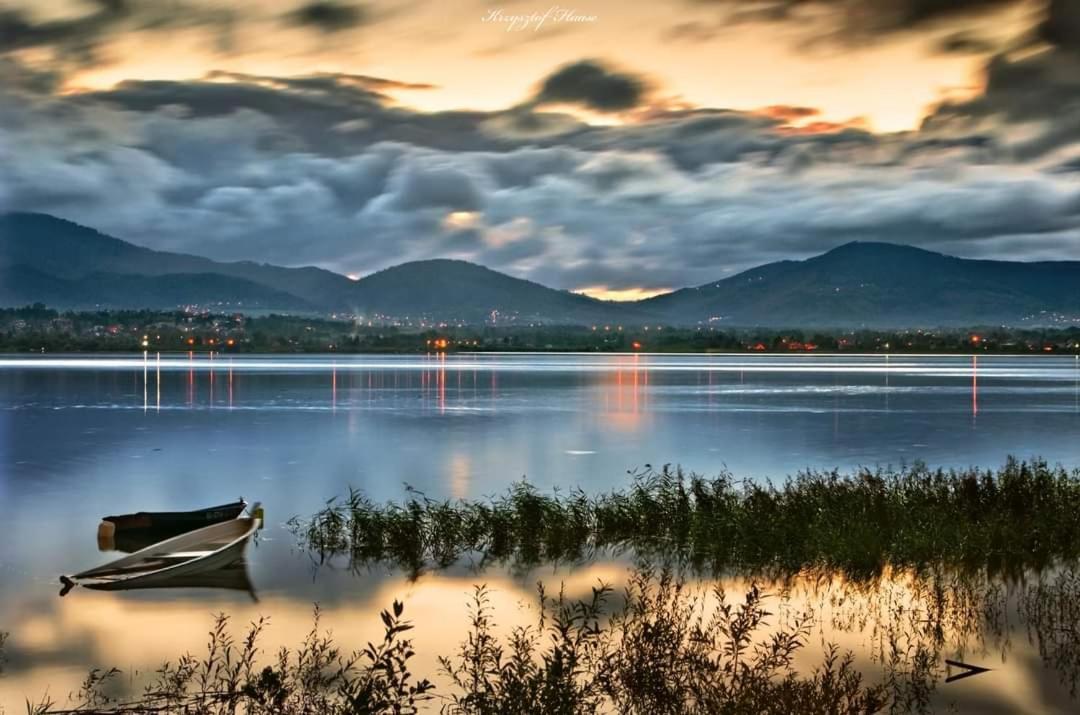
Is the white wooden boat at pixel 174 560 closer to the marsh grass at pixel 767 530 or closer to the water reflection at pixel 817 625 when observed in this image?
the water reflection at pixel 817 625

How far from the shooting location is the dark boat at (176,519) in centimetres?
2191

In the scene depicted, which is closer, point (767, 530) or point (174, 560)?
point (174, 560)

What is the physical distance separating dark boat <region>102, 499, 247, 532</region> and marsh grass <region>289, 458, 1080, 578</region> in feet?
6.07

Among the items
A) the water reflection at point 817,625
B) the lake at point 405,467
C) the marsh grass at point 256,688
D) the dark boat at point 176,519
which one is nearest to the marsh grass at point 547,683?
the marsh grass at point 256,688

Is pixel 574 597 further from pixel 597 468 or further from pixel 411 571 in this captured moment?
pixel 597 468

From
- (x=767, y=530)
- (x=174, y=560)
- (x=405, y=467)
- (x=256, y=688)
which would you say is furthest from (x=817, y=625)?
(x=405, y=467)

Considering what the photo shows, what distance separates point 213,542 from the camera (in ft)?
65.3

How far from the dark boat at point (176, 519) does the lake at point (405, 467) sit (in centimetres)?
89

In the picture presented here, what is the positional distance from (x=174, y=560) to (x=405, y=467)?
71.8ft

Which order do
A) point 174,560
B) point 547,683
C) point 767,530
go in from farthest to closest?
point 767,530 → point 174,560 → point 547,683

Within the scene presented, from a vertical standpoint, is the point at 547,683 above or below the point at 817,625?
above

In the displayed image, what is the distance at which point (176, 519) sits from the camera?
22203 millimetres

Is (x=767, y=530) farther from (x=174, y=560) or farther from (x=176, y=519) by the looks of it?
(x=176, y=519)

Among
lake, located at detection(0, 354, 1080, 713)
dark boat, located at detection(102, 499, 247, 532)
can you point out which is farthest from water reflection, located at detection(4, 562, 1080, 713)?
dark boat, located at detection(102, 499, 247, 532)
